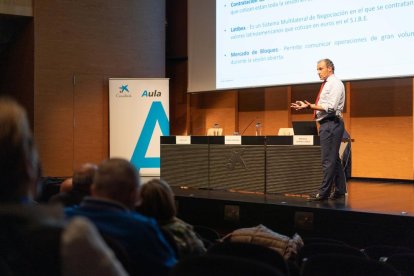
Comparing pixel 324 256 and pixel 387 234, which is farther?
pixel 387 234

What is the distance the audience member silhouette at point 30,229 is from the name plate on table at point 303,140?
4.39 metres

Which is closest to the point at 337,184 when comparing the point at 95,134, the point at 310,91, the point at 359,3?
the point at 359,3

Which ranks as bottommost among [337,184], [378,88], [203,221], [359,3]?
[203,221]

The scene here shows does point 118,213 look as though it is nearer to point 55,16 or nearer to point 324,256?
point 324,256

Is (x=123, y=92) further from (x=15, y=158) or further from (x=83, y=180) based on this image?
(x=15, y=158)

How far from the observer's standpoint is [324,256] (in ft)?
6.30

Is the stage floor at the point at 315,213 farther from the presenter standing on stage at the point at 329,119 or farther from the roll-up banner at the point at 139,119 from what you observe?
the roll-up banner at the point at 139,119

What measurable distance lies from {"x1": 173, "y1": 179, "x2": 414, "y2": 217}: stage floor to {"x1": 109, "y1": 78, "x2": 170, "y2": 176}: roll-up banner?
6.45 ft

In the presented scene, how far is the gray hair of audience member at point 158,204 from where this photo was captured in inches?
94.3

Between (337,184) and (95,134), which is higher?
(95,134)

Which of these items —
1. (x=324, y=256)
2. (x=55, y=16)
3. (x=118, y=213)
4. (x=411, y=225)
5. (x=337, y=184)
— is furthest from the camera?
(x=55, y=16)

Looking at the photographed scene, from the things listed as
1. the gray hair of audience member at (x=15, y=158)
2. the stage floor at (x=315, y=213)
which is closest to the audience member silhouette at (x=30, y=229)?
the gray hair of audience member at (x=15, y=158)

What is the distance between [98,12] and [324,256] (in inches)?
292

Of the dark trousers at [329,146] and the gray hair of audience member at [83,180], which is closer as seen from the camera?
the gray hair of audience member at [83,180]
